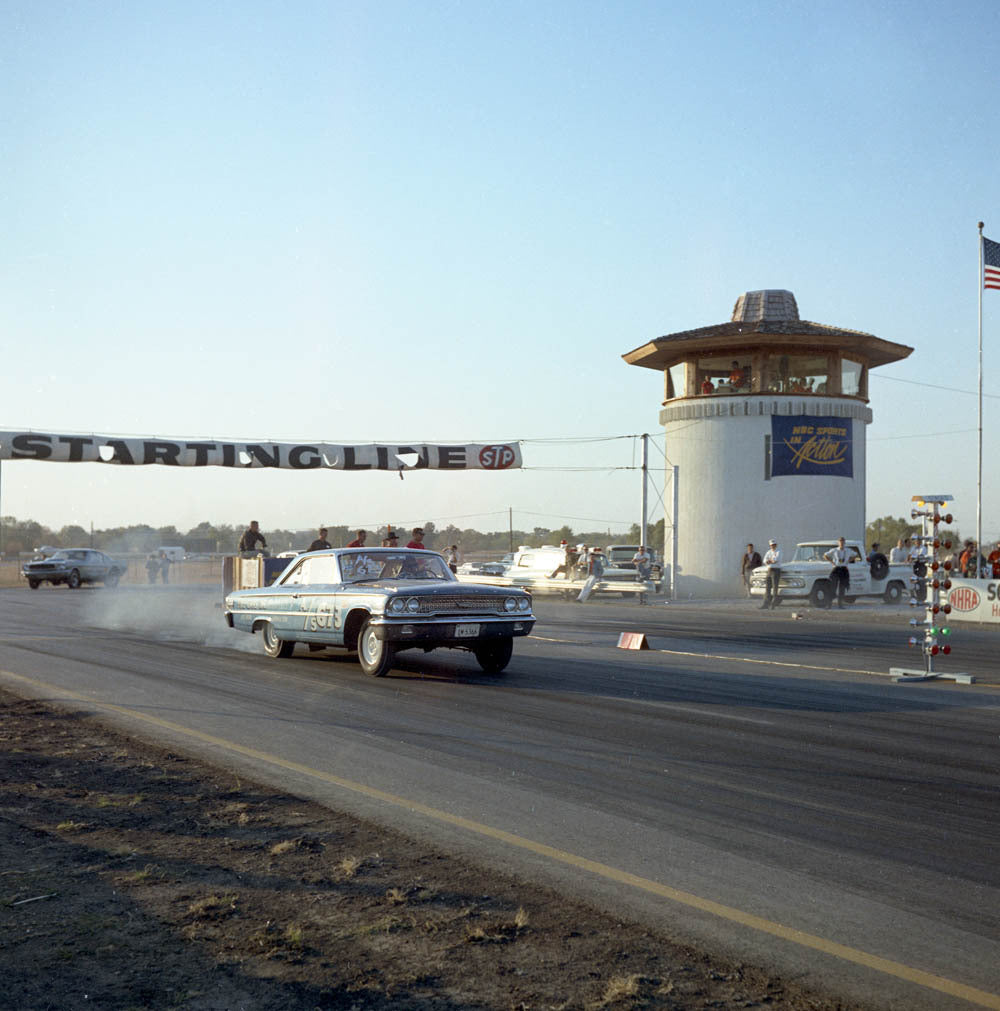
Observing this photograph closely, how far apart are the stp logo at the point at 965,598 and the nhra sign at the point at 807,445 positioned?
13.6 meters

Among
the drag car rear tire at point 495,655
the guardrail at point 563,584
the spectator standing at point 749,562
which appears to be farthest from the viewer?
the spectator standing at point 749,562

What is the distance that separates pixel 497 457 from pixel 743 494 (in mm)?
10413

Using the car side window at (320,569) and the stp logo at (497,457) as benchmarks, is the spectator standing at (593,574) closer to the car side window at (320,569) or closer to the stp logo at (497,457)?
the stp logo at (497,457)

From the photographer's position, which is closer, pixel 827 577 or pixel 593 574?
pixel 827 577

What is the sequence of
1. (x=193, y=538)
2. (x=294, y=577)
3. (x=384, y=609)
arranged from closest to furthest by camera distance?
(x=384, y=609) < (x=294, y=577) < (x=193, y=538)

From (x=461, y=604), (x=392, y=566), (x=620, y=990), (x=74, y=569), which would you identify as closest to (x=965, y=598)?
(x=392, y=566)

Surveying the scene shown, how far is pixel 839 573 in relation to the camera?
2997 centimetres

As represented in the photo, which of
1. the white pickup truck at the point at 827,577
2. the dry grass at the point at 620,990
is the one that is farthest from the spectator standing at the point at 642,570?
the dry grass at the point at 620,990

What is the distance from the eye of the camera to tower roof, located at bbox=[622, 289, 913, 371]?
3769 centimetres

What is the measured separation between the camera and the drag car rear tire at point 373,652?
12438mm

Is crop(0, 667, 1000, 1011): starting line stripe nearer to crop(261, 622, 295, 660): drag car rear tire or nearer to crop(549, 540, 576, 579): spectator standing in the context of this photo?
crop(261, 622, 295, 660): drag car rear tire

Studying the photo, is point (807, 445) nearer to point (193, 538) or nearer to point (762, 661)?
point (762, 661)

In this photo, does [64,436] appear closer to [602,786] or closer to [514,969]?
[602,786]

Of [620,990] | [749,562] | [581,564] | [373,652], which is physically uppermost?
[749,562]
